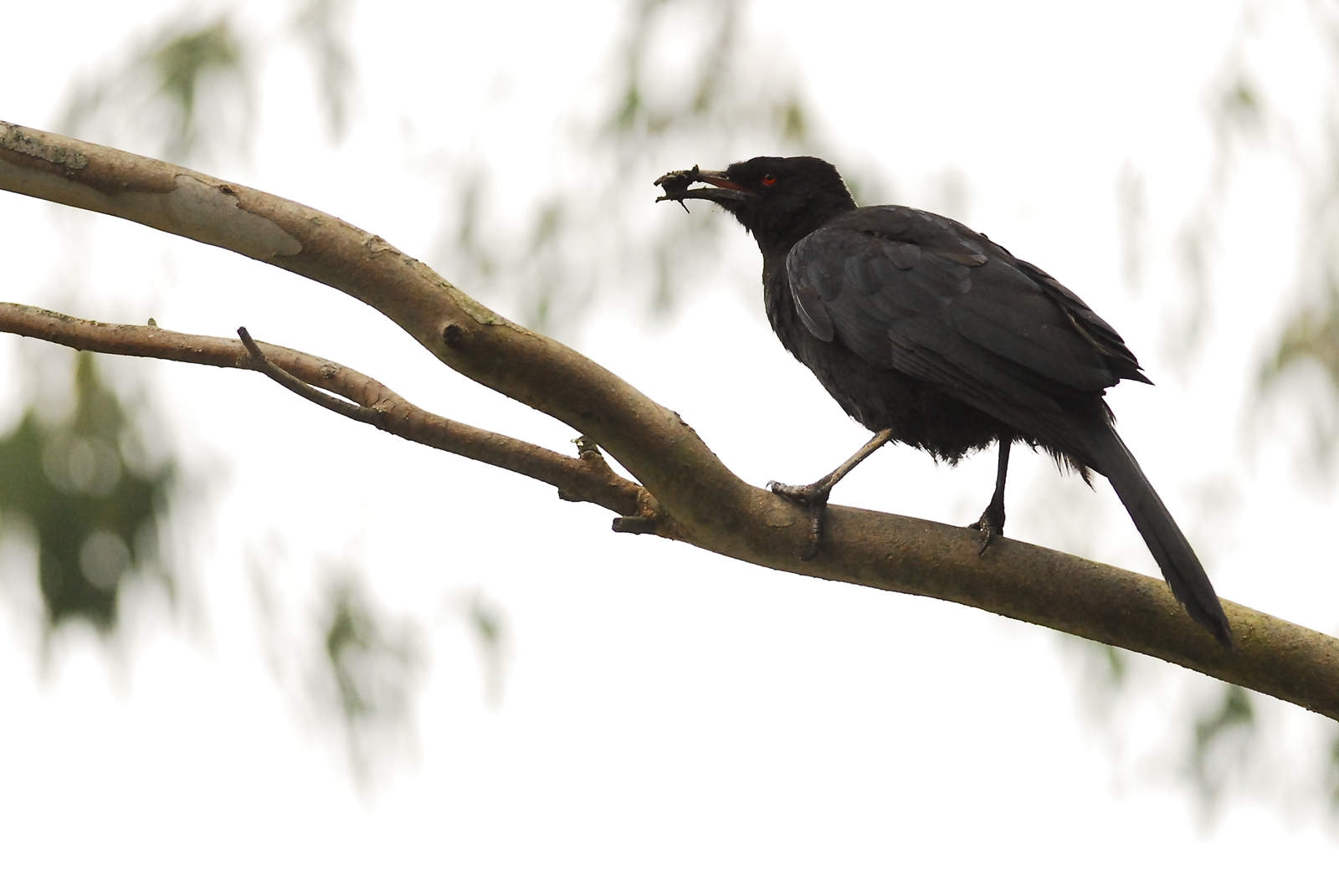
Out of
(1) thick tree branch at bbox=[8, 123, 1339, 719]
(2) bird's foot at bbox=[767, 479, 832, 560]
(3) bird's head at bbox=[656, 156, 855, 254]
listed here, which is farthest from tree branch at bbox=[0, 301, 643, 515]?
(3) bird's head at bbox=[656, 156, 855, 254]

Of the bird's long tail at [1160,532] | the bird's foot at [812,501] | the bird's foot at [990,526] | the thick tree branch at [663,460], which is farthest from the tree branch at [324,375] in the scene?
the bird's long tail at [1160,532]

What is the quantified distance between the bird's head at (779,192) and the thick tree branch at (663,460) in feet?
4.22

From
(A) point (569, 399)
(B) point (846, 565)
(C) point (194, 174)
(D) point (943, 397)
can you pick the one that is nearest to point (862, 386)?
(D) point (943, 397)

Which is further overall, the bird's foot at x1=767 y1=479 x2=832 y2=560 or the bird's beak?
the bird's beak

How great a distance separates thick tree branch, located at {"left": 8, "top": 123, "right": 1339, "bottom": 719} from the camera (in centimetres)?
194

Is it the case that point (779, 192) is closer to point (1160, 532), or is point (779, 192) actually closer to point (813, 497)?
point (813, 497)

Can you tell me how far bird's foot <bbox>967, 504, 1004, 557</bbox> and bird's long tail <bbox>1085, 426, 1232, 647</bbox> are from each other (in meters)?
0.20

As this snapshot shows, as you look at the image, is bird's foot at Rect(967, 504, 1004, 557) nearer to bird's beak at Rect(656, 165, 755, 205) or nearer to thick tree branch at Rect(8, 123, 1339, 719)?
thick tree branch at Rect(8, 123, 1339, 719)

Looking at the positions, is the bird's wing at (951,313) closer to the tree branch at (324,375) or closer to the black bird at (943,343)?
the black bird at (943,343)

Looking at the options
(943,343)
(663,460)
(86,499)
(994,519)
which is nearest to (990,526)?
(994,519)

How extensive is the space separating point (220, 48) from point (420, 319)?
182 cm

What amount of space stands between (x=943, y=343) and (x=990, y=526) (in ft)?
1.36

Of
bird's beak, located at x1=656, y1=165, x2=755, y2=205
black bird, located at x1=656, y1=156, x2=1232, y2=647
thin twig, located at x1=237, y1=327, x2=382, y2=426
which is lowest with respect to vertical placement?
thin twig, located at x1=237, y1=327, x2=382, y2=426

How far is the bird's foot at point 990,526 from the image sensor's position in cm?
236
